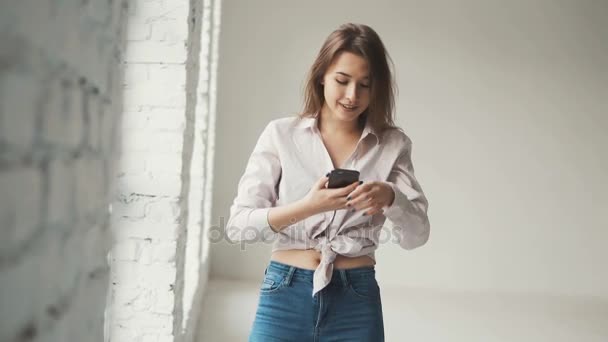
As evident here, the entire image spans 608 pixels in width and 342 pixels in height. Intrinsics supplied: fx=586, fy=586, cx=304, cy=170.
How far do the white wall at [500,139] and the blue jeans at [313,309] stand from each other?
3.61 metres

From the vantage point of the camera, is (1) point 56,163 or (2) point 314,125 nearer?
(1) point 56,163

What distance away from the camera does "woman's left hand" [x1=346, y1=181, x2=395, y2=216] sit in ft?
4.50

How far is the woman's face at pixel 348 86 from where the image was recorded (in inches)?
58.0

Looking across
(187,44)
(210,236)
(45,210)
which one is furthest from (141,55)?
(210,236)

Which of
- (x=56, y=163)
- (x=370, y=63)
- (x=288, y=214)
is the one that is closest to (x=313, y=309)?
(x=288, y=214)

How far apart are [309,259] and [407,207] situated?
0.91 feet

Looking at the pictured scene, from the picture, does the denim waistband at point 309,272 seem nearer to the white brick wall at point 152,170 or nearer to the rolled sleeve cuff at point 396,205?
the rolled sleeve cuff at point 396,205

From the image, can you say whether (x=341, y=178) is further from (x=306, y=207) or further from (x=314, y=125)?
(x=314, y=125)

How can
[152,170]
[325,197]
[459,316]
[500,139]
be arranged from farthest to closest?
[500,139]
[459,316]
[152,170]
[325,197]

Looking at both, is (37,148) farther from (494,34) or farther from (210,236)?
(494,34)

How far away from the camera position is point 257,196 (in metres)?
1.48

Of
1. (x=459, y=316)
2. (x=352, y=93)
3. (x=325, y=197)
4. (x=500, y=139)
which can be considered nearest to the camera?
(x=325, y=197)

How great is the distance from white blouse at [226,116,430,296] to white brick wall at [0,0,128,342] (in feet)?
2.28

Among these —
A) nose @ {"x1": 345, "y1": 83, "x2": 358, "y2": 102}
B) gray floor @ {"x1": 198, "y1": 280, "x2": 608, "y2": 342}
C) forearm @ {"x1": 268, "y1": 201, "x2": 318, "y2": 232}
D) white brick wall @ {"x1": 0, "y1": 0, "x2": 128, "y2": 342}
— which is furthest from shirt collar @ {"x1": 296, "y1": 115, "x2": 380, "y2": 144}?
gray floor @ {"x1": 198, "y1": 280, "x2": 608, "y2": 342}
